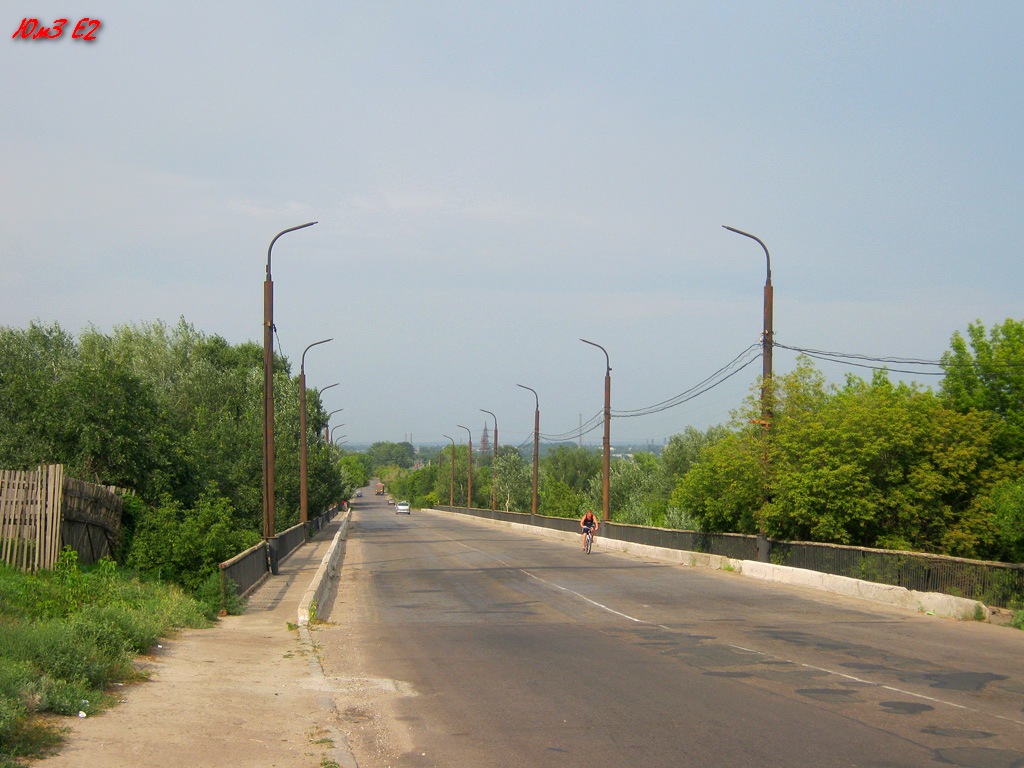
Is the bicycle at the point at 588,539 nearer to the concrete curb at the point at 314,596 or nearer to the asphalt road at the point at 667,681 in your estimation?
the concrete curb at the point at 314,596

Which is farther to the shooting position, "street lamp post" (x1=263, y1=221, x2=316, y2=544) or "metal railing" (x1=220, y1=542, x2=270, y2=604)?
"street lamp post" (x1=263, y1=221, x2=316, y2=544)

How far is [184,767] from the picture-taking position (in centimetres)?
688

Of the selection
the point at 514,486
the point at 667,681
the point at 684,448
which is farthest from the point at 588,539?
the point at 514,486

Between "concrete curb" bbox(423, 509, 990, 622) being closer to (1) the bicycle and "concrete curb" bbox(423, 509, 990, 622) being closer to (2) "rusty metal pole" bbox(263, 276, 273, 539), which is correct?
(1) the bicycle

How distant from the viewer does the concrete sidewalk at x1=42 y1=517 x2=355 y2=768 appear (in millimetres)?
7215

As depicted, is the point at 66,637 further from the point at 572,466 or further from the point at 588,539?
the point at 572,466

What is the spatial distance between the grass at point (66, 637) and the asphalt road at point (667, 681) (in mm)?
2321

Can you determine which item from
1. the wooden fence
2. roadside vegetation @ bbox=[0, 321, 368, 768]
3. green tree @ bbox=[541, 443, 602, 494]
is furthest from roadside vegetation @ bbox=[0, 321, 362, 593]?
green tree @ bbox=[541, 443, 602, 494]

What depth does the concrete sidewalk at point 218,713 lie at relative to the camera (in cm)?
721

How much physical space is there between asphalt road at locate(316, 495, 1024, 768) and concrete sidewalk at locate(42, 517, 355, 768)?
402 mm

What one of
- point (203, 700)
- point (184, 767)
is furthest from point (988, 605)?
point (184, 767)

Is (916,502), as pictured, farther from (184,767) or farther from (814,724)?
(184,767)

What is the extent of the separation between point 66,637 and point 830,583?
18191 mm

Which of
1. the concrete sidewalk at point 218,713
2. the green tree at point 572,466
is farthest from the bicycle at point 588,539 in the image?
the green tree at point 572,466
